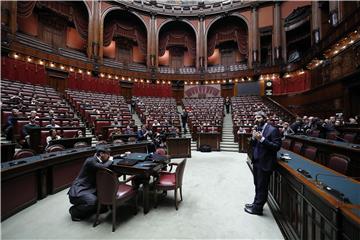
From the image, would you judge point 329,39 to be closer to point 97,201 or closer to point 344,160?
point 344,160

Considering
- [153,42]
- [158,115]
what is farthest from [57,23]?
[158,115]

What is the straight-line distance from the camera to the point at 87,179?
2809mm

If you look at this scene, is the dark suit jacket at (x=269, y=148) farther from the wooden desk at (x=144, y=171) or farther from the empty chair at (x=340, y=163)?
the wooden desk at (x=144, y=171)

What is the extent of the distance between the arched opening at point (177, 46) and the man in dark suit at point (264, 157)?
16866mm

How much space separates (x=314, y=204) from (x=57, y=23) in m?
18.9

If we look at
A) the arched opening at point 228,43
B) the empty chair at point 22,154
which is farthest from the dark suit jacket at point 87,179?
the arched opening at point 228,43

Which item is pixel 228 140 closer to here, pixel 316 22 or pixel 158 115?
pixel 158 115

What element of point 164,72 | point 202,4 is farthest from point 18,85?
point 202,4

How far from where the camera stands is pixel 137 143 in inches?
248

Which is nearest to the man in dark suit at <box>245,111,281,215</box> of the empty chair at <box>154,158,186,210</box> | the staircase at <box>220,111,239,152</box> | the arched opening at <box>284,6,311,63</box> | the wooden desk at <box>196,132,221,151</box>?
the empty chair at <box>154,158,186,210</box>

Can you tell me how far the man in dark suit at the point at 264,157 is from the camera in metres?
2.61

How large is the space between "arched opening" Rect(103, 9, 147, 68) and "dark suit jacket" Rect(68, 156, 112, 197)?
15572 millimetres

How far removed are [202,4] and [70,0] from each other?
11699 mm

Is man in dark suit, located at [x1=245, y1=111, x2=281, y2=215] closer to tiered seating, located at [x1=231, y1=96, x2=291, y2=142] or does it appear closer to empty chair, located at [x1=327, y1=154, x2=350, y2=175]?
empty chair, located at [x1=327, y1=154, x2=350, y2=175]
